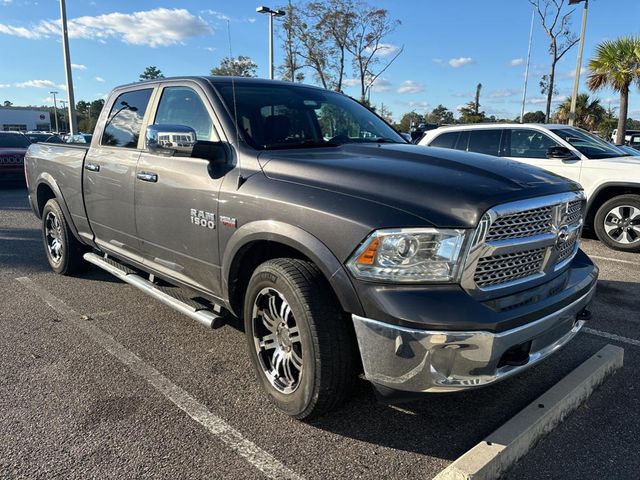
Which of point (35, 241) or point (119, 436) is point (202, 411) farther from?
point (35, 241)

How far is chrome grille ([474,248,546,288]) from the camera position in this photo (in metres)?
2.33

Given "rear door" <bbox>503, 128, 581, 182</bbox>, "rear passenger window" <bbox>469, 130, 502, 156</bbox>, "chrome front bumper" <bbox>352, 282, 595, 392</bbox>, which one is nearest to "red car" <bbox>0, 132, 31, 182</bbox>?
"rear passenger window" <bbox>469, 130, 502, 156</bbox>

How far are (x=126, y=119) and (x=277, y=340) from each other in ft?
8.58

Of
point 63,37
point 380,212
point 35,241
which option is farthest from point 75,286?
point 63,37

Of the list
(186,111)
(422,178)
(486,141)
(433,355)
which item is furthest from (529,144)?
(433,355)

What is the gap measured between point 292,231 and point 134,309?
2.63 meters

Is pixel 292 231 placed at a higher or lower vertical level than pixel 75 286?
higher

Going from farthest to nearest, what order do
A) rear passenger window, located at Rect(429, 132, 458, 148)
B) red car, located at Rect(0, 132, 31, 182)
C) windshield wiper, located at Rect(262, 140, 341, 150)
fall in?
red car, located at Rect(0, 132, 31, 182)
rear passenger window, located at Rect(429, 132, 458, 148)
windshield wiper, located at Rect(262, 140, 341, 150)

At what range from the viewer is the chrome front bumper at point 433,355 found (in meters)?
2.19

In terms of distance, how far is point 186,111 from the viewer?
3658 mm

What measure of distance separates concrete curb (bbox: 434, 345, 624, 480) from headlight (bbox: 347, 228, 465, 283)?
0.82 meters

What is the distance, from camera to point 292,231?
2.59 m

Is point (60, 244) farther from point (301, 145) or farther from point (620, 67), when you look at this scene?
point (620, 67)

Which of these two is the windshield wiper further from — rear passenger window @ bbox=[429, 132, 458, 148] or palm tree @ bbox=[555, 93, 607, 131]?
palm tree @ bbox=[555, 93, 607, 131]
